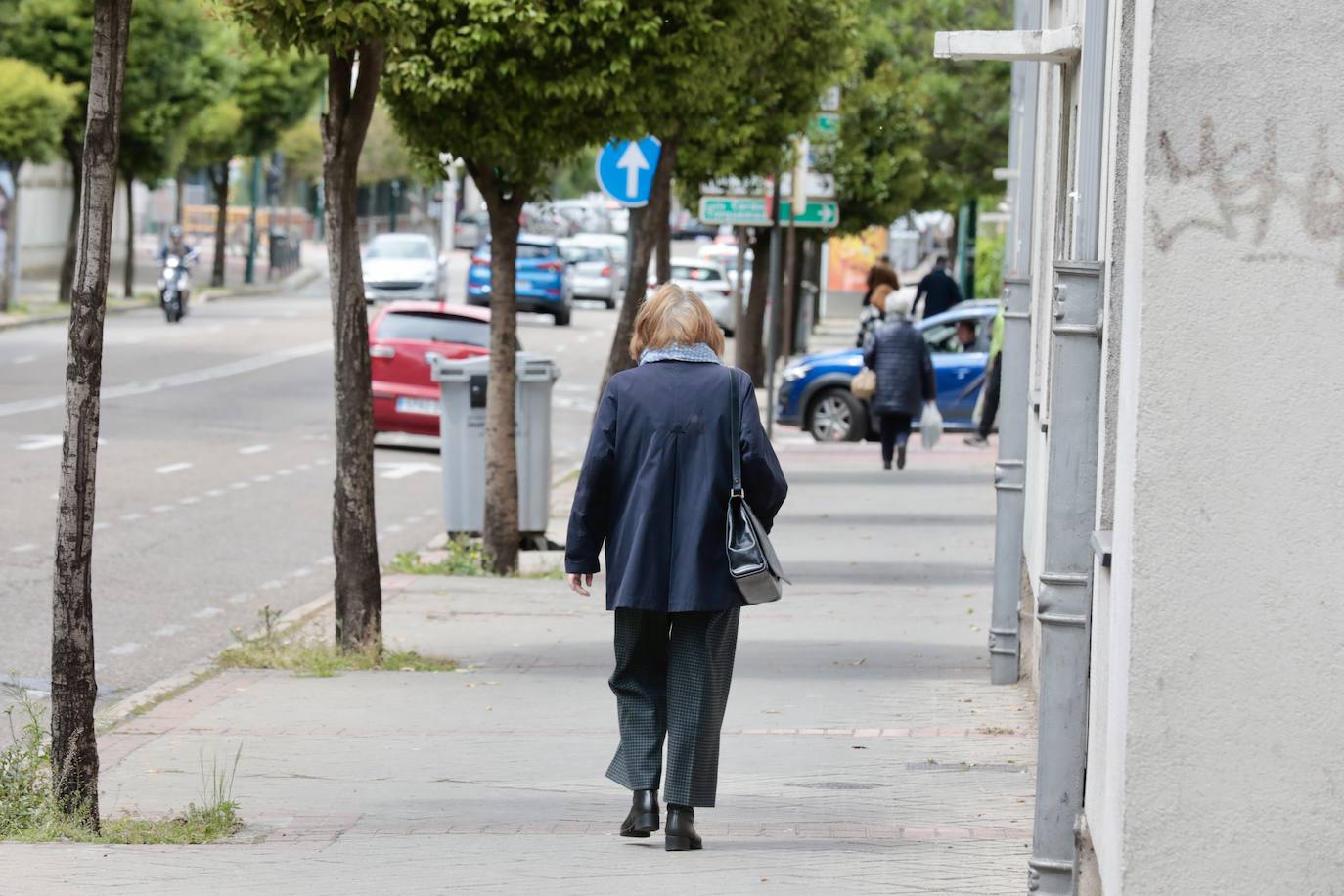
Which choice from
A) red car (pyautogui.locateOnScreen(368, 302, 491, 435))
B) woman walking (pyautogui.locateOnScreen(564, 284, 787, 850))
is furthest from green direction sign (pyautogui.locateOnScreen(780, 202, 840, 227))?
woman walking (pyautogui.locateOnScreen(564, 284, 787, 850))

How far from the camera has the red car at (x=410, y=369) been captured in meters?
21.6

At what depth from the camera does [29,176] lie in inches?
2115

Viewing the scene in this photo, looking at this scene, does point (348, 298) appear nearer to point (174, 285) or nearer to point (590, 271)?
point (174, 285)

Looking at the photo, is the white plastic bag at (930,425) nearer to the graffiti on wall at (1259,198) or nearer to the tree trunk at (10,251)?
the graffiti on wall at (1259,198)

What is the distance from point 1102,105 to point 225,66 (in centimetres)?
4813

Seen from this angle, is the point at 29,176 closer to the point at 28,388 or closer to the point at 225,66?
the point at 225,66

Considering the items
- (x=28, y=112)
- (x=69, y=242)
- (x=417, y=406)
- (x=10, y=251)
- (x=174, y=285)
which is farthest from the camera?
(x=174, y=285)

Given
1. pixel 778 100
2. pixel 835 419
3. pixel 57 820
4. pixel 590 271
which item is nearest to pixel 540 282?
pixel 590 271

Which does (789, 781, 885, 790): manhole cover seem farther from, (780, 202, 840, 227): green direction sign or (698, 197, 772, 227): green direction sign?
(780, 202, 840, 227): green direction sign

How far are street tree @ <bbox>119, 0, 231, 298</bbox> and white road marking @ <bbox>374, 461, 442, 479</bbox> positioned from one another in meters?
25.9

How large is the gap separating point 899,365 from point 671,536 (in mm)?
13182

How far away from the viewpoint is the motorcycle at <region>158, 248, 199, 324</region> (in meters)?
41.3

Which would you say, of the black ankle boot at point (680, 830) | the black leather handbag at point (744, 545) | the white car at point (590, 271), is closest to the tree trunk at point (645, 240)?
the black leather handbag at point (744, 545)

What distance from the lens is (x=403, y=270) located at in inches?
1843
